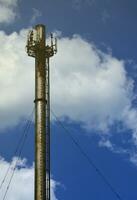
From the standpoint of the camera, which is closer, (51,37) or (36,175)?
(36,175)

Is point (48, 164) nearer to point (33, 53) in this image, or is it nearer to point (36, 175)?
point (36, 175)

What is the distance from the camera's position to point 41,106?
216 ft

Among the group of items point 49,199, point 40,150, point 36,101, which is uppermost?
point 36,101

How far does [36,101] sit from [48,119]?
204 centimetres

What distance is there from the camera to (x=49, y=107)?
6706 cm

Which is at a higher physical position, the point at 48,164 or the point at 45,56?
the point at 45,56

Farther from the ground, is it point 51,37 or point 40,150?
point 51,37

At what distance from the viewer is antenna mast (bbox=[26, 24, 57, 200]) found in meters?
63.0

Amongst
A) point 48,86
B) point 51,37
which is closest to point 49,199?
point 48,86

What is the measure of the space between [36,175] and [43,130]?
14.3 feet

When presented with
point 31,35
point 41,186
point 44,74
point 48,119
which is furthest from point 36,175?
point 31,35

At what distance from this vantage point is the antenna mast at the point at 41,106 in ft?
207

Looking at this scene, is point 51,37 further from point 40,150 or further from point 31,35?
point 40,150

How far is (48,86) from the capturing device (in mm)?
67688
